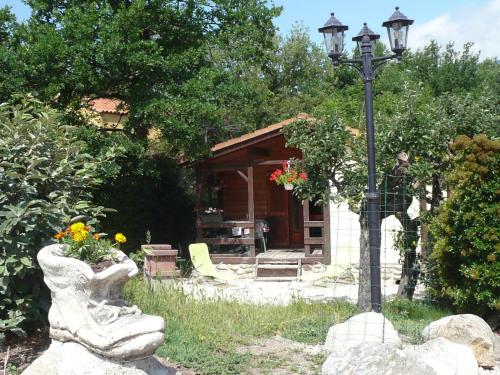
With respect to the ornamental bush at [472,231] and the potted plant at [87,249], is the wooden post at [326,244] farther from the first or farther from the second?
the potted plant at [87,249]

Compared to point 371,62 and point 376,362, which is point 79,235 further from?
point 371,62

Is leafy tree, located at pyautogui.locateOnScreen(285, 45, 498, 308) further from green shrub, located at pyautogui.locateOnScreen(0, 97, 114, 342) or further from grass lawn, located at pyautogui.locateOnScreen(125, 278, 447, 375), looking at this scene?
green shrub, located at pyautogui.locateOnScreen(0, 97, 114, 342)

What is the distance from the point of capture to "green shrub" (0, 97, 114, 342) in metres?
6.50

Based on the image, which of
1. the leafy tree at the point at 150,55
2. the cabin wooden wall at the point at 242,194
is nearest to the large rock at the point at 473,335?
the leafy tree at the point at 150,55

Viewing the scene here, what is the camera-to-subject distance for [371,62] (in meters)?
7.89

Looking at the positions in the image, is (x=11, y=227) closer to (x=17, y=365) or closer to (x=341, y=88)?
(x=17, y=365)

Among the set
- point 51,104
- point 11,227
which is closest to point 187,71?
point 51,104

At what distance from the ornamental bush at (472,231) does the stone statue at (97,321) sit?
462cm

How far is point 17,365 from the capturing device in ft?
20.7

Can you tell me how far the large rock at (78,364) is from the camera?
16.7 ft

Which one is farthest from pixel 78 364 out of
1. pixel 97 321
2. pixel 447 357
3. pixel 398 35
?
pixel 398 35

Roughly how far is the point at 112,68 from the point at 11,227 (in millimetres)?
7610

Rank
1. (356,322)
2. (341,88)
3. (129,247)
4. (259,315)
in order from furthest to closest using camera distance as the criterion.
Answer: (341,88) → (129,247) → (259,315) → (356,322)

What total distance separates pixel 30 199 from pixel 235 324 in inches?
111
